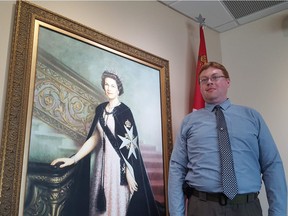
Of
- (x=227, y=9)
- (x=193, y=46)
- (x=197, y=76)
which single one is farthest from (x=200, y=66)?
(x=227, y=9)

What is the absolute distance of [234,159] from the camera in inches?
52.7

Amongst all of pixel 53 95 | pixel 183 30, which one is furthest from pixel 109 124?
pixel 183 30

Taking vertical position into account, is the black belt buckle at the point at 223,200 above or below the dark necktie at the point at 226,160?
below

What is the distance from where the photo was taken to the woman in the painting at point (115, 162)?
138 centimetres

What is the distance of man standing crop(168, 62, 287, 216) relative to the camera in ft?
4.21

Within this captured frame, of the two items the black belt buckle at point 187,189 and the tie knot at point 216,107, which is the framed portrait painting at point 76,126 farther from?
the tie knot at point 216,107

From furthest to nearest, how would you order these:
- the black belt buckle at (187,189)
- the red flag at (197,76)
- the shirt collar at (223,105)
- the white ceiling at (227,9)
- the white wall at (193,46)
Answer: the white ceiling at (227,9), the red flag at (197,76), the white wall at (193,46), the shirt collar at (223,105), the black belt buckle at (187,189)

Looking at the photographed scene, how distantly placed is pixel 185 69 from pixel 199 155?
97 centimetres

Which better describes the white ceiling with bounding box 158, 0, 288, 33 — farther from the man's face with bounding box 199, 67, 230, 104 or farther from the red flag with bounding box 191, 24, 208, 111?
the man's face with bounding box 199, 67, 230, 104

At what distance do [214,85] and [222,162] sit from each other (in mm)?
436

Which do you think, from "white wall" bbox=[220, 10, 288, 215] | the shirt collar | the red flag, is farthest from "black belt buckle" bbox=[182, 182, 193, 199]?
"white wall" bbox=[220, 10, 288, 215]

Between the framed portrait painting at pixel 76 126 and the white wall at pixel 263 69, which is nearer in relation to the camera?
the framed portrait painting at pixel 76 126

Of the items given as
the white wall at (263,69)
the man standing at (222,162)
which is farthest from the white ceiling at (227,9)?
the man standing at (222,162)

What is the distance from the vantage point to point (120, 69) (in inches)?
64.8
